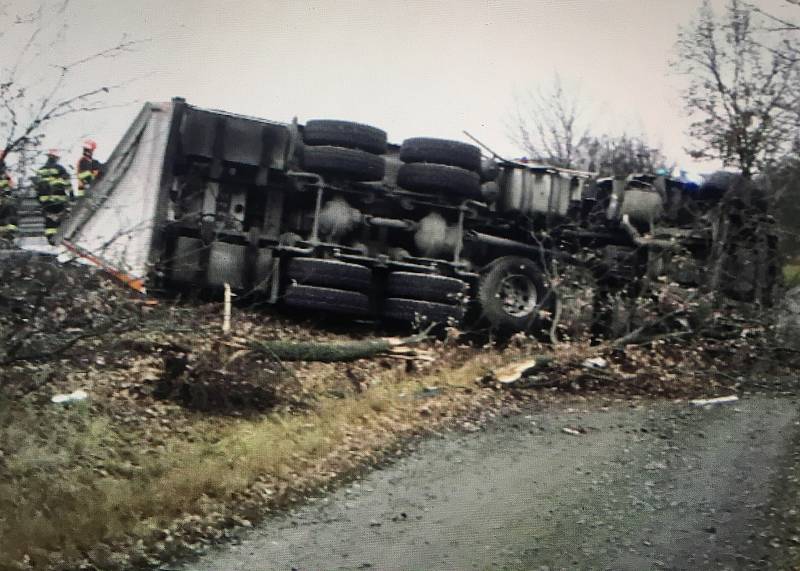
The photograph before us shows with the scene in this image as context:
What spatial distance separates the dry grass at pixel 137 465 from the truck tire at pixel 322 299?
1.25 metres

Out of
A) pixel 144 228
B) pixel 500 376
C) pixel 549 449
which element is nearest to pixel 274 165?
pixel 144 228

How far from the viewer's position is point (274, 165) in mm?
7605

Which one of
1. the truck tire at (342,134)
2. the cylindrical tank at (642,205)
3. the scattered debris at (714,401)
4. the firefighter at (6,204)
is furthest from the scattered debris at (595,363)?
the firefighter at (6,204)

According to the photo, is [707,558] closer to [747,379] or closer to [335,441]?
[335,441]

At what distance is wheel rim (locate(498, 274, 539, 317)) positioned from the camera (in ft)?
26.9

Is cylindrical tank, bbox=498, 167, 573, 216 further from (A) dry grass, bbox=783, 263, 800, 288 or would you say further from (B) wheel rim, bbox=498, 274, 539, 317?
(A) dry grass, bbox=783, 263, 800, 288

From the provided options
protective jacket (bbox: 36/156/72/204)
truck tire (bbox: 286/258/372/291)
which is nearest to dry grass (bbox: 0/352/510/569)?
protective jacket (bbox: 36/156/72/204)

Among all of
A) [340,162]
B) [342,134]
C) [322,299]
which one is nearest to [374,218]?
[340,162]

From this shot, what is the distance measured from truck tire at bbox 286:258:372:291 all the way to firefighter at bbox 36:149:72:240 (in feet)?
6.80

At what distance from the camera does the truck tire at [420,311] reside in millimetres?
7406

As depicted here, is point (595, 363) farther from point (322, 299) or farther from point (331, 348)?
point (322, 299)

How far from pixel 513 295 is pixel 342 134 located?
222cm

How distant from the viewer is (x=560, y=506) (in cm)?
440

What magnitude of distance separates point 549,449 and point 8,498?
118 inches
